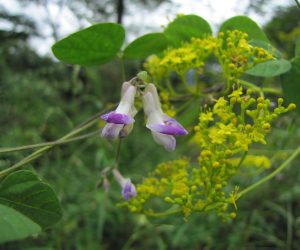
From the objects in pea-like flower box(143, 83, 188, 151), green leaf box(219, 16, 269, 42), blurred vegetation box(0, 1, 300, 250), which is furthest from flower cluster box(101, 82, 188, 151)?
blurred vegetation box(0, 1, 300, 250)

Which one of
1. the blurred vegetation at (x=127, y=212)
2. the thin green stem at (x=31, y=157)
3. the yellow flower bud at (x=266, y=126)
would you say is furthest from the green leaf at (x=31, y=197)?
the blurred vegetation at (x=127, y=212)

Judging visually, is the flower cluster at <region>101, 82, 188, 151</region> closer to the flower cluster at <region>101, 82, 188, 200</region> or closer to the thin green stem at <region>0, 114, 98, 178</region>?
the flower cluster at <region>101, 82, 188, 200</region>

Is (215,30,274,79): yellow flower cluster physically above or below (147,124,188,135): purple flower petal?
above

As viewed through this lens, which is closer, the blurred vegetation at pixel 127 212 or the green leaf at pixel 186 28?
the green leaf at pixel 186 28

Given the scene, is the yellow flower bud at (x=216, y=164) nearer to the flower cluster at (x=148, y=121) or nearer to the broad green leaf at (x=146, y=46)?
the flower cluster at (x=148, y=121)

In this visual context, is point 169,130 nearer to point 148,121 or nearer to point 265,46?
point 148,121

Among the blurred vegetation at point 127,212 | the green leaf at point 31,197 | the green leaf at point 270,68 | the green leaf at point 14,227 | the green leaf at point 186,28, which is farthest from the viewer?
the blurred vegetation at point 127,212
